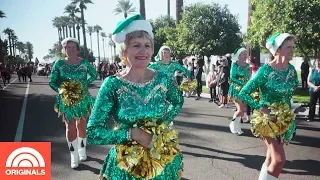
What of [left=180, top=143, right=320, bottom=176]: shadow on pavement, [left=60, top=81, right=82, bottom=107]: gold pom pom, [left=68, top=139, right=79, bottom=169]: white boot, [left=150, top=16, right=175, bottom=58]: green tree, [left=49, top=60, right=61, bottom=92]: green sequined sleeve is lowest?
[left=180, top=143, right=320, bottom=176]: shadow on pavement

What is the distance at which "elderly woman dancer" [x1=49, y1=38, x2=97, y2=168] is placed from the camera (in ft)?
16.0

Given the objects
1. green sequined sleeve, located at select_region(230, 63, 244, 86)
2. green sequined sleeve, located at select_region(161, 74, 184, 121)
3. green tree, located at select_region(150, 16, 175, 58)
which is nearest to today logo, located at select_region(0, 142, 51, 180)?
green sequined sleeve, located at select_region(161, 74, 184, 121)

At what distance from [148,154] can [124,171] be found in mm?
213

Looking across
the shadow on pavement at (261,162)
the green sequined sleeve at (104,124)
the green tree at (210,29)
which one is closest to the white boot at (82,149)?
the shadow on pavement at (261,162)

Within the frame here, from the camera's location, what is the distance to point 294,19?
11.5 metres

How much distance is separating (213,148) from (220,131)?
144 centimetres

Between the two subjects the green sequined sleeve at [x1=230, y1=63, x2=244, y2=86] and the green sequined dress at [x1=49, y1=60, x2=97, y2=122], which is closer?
the green sequined dress at [x1=49, y1=60, x2=97, y2=122]

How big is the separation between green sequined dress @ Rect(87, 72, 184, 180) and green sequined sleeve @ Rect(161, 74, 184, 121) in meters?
0.07

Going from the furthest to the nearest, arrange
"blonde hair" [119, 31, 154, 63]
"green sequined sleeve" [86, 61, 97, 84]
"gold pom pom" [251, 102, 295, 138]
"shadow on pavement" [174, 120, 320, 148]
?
1. "shadow on pavement" [174, 120, 320, 148]
2. "green sequined sleeve" [86, 61, 97, 84]
3. "gold pom pom" [251, 102, 295, 138]
4. "blonde hair" [119, 31, 154, 63]

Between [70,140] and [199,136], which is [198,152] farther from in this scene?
[70,140]

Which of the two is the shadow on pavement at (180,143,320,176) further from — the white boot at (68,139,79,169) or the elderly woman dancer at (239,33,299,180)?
the white boot at (68,139,79,169)

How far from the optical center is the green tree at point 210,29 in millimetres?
17766

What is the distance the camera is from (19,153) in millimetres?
4074

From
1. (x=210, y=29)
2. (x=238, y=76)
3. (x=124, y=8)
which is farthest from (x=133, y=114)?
(x=124, y=8)
